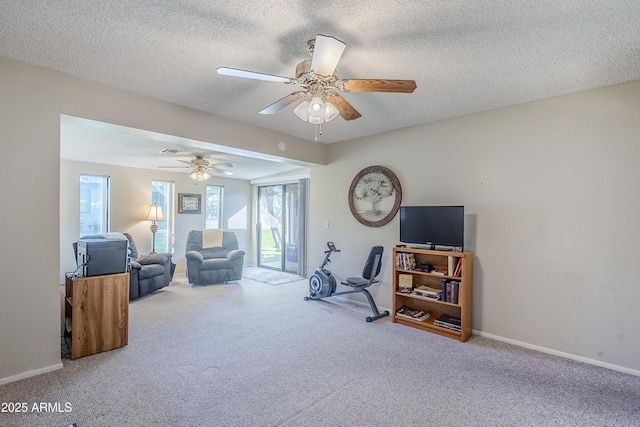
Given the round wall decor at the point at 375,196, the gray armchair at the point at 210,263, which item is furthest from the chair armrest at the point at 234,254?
the round wall decor at the point at 375,196

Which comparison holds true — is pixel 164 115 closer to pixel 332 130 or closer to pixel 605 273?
pixel 332 130

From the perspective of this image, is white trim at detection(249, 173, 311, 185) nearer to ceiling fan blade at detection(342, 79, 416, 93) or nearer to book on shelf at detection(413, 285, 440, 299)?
book on shelf at detection(413, 285, 440, 299)

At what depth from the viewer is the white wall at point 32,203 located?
2.26 meters

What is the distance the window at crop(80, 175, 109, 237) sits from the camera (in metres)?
5.63

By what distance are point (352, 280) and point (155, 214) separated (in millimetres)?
4399

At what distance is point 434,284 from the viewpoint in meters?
3.64

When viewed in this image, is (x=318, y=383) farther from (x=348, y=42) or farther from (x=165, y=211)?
(x=165, y=211)

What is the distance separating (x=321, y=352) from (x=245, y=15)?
2.75 meters

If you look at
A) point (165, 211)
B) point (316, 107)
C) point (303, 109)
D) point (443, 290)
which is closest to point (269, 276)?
point (165, 211)

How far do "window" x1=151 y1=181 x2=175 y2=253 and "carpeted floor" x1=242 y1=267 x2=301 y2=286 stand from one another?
1835 mm

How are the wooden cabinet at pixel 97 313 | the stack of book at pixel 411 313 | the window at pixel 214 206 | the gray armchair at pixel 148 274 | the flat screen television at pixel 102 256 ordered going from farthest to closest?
1. the window at pixel 214 206
2. the gray armchair at pixel 148 274
3. the stack of book at pixel 411 313
4. the flat screen television at pixel 102 256
5. the wooden cabinet at pixel 97 313

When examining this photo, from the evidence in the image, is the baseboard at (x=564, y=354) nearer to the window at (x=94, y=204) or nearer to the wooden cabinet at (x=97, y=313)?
the wooden cabinet at (x=97, y=313)

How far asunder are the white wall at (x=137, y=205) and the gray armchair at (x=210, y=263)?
93cm

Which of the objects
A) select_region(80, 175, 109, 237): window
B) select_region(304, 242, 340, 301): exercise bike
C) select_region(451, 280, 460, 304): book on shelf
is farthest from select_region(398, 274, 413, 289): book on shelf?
select_region(80, 175, 109, 237): window
